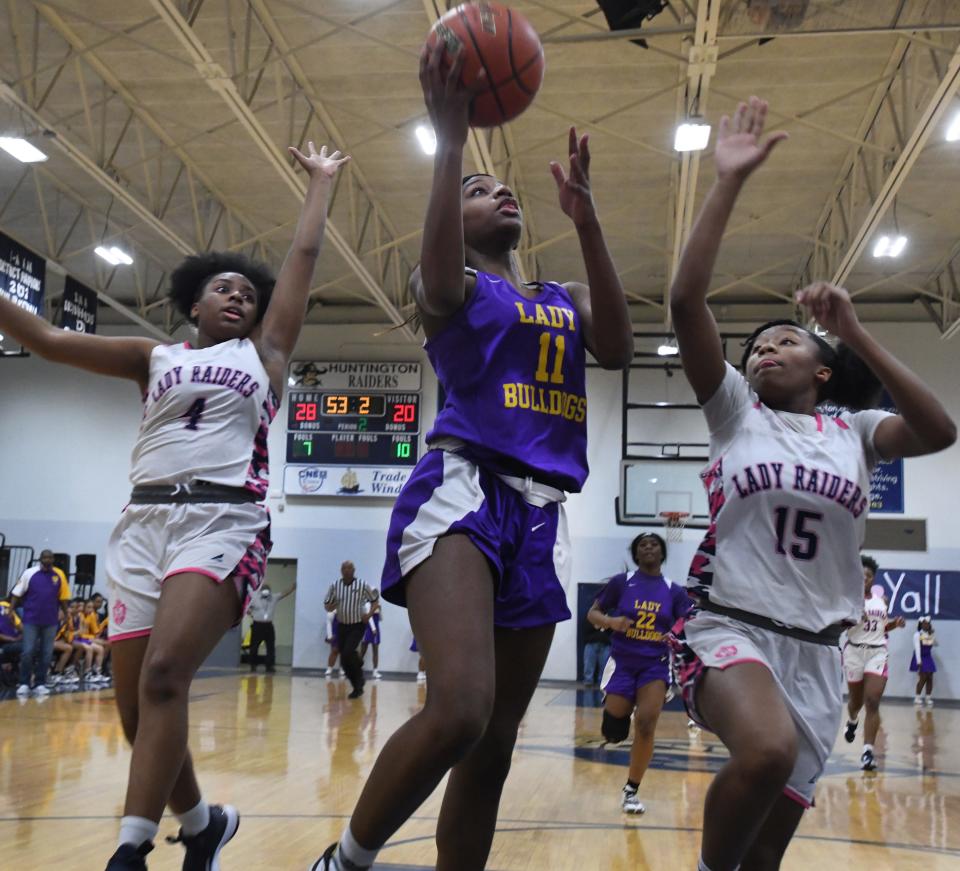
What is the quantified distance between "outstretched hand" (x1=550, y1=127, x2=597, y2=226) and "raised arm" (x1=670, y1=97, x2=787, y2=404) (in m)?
0.32

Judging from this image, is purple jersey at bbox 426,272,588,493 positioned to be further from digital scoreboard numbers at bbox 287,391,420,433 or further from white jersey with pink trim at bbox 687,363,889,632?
digital scoreboard numbers at bbox 287,391,420,433

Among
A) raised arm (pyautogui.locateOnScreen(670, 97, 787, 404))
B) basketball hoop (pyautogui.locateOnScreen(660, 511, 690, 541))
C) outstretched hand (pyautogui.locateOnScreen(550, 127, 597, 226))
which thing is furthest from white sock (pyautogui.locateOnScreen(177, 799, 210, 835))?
basketball hoop (pyautogui.locateOnScreen(660, 511, 690, 541))

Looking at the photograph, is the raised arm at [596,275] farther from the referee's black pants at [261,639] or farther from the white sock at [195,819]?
the referee's black pants at [261,639]

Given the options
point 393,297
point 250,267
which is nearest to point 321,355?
point 393,297

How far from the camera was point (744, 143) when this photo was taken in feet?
9.89

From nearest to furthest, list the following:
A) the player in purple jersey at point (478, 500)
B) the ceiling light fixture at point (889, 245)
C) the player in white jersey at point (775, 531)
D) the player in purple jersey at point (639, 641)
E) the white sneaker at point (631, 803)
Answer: the player in purple jersey at point (478, 500) < the player in white jersey at point (775, 531) < the white sneaker at point (631, 803) < the player in purple jersey at point (639, 641) < the ceiling light fixture at point (889, 245)

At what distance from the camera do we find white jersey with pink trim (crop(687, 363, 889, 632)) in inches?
119

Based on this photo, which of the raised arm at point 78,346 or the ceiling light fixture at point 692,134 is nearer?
the raised arm at point 78,346

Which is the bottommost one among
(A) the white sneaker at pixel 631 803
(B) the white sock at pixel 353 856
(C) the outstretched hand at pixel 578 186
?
(A) the white sneaker at pixel 631 803

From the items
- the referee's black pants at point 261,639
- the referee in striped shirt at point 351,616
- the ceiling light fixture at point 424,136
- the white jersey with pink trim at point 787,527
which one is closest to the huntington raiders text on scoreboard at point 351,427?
the referee's black pants at point 261,639

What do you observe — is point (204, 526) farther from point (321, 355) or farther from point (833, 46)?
point (321, 355)

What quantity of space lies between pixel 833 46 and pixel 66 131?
33.2ft

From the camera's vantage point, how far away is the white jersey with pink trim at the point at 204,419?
325 centimetres

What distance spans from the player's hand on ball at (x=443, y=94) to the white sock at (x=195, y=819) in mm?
2216
